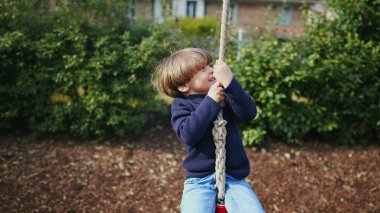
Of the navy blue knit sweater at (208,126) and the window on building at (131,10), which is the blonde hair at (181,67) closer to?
the navy blue knit sweater at (208,126)

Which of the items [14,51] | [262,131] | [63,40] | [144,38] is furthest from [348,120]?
[14,51]

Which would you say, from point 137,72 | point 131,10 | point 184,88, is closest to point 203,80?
point 184,88

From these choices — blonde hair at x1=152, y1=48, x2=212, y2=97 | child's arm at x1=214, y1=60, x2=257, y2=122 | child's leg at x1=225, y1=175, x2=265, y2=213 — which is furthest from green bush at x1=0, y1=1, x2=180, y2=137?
child's leg at x1=225, y1=175, x2=265, y2=213

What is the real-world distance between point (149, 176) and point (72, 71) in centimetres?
187

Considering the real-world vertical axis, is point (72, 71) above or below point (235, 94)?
below

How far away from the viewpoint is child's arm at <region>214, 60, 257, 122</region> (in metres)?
2.31

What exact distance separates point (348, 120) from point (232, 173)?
3.74 meters

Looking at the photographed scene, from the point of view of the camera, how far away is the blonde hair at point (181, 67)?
2471 mm

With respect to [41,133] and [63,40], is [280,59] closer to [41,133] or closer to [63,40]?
[63,40]

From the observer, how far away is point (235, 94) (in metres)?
2.31

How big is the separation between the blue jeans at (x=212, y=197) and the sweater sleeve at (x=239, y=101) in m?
0.46

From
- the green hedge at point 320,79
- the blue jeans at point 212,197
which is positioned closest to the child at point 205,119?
the blue jeans at point 212,197

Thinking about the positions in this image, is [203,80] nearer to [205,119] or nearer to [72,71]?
[205,119]

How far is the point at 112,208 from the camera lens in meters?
3.89
